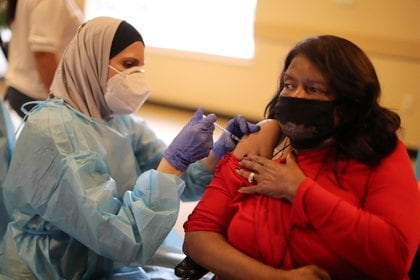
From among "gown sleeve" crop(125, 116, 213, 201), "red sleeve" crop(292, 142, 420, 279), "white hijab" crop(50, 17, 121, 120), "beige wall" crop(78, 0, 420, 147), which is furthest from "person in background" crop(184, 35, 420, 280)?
"beige wall" crop(78, 0, 420, 147)

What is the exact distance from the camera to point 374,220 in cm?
99

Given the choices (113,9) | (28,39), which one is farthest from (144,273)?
(113,9)

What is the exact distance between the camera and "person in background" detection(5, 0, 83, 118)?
6.26 feet

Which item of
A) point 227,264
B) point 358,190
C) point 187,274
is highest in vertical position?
point 358,190

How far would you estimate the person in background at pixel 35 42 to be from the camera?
6.26ft

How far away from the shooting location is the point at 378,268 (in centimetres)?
102

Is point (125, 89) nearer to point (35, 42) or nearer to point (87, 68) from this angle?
point (87, 68)

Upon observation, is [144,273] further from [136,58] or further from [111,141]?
[136,58]

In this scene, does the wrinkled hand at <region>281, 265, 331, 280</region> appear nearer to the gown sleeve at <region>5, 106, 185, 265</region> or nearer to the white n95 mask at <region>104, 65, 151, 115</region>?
the gown sleeve at <region>5, 106, 185, 265</region>

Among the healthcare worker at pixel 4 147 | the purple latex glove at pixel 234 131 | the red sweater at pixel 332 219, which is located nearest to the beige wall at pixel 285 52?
the purple latex glove at pixel 234 131

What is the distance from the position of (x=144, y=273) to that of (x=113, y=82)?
65 centimetres

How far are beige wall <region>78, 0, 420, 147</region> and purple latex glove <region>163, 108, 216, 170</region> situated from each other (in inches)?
105

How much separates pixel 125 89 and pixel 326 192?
0.76 meters

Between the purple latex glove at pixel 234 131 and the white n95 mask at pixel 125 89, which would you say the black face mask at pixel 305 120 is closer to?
the purple latex glove at pixel 234 131
